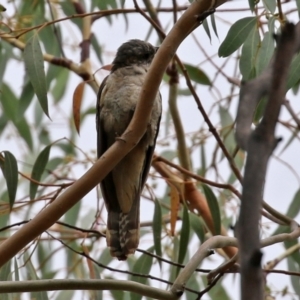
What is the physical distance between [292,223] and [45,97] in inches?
42.3

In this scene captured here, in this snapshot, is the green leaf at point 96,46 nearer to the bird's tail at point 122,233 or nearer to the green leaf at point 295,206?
the bird's tail at point 122,233

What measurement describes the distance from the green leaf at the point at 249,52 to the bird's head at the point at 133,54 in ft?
3.23

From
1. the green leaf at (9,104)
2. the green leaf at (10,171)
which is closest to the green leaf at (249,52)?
the green leaf at (10,171)

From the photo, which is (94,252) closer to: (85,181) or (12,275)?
(12,275)

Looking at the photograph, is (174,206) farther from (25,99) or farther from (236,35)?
(25,99)

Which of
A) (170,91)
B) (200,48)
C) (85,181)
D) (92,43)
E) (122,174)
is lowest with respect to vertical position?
(85,181)

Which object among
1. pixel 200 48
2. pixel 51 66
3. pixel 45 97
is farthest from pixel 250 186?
pixel 51 66

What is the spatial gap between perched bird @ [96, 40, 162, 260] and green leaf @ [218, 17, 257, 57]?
707 mm

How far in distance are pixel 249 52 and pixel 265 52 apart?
0.36 ft

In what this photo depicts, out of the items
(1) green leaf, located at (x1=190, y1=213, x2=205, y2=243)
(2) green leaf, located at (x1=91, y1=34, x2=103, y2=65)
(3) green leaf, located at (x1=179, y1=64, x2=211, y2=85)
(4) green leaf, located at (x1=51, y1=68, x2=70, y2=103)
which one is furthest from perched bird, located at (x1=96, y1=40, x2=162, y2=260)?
(4) green leaf, located at (x1=51, y1=68, x2=70, y2=103)

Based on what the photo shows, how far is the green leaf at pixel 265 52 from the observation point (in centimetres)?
251

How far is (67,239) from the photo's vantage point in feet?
11.4

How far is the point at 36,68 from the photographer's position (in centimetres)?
267

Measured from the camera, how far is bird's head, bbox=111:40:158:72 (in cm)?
352
